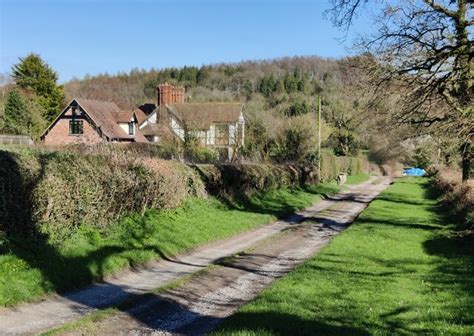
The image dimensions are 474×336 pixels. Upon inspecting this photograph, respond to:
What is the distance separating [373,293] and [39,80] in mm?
70893

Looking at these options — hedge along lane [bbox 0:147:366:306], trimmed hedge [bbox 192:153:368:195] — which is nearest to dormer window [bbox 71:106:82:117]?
trimmed hedge [bbox 192:153:368:195]

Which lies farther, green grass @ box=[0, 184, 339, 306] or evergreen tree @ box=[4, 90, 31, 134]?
evergreen tree @ box=[4, 90, 31, 134]

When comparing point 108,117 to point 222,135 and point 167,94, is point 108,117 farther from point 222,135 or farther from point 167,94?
point 222,135

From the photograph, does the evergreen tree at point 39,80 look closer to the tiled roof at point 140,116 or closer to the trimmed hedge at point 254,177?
the tiled roof at point 140,116

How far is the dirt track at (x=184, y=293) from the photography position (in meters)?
7.86

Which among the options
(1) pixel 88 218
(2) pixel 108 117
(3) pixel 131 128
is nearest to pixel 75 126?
(2) pixel 108 117

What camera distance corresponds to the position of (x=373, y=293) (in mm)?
9172

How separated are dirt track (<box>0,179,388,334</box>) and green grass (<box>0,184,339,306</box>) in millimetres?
357

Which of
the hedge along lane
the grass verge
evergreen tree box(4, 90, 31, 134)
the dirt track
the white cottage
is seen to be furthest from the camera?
evergreen tree box(4, 90, 31, 134)

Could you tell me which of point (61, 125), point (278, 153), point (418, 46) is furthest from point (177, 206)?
point (61, 125)

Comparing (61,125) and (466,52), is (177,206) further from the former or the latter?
(61,125)

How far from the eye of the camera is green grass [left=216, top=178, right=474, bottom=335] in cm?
711

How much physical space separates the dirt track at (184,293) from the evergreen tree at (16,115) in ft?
146

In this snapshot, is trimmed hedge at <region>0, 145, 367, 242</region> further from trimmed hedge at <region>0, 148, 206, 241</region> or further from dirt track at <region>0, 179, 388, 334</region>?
dirt track at <region>0, 179, 388, 334</region>
